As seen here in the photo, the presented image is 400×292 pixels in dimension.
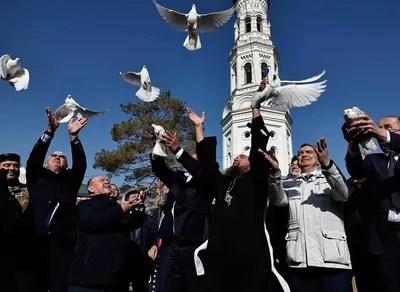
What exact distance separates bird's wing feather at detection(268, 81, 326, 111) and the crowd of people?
0.50m

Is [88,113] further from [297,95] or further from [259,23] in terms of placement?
[259,23]

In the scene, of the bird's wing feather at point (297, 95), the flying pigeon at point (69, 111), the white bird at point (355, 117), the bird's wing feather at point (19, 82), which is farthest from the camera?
the flying pigeon at point (69, 111)

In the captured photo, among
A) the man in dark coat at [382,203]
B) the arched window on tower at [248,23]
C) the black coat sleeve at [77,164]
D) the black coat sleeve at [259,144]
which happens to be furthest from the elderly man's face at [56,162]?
the arched window on tower at [248,23]

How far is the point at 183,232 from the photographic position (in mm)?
3896

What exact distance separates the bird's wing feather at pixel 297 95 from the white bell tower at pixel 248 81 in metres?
32.0

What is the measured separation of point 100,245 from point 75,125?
1.41m

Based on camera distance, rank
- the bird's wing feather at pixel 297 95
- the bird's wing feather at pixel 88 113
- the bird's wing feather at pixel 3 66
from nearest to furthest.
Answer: the bird's wing feather at pixel 297 95 < the bird's wing feather at pixel 3 66 < the bird's wing feather at pixel 88 113

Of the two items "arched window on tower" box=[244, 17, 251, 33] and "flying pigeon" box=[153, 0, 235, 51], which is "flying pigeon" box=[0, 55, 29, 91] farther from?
"arched window on tower" box=[244, 17, 251, 33]

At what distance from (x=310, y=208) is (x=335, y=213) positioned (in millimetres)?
222

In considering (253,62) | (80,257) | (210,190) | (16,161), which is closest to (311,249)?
(210,190)

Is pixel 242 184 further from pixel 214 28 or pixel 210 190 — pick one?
pixel 214 28

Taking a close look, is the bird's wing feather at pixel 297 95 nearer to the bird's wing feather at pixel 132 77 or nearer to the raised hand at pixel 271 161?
the raised hand at pixel 271 161

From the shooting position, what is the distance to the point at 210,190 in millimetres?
3426

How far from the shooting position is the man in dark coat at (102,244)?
3.47 meters
